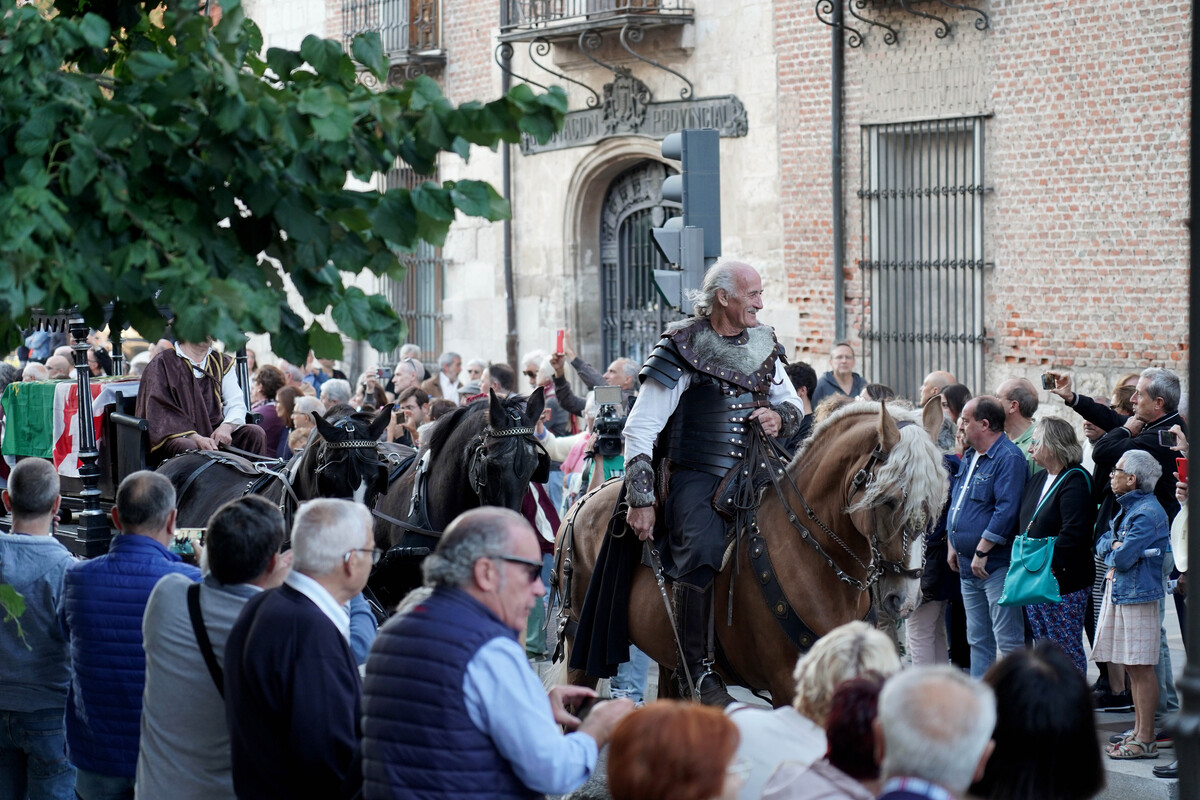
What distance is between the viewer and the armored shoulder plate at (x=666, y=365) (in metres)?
7.30

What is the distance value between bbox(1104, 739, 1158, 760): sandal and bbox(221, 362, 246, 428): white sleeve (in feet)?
20.6

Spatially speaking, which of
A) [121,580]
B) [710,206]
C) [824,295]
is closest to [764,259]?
[824,295]

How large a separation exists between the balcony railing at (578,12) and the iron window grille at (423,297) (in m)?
3.36

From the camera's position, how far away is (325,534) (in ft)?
15.3

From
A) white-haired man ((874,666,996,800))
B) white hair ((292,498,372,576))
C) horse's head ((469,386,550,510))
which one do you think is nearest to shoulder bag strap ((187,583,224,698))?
white hair ((292,498,372,576))

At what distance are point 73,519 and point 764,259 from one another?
8.93 m

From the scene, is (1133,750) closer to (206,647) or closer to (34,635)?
(206,647)

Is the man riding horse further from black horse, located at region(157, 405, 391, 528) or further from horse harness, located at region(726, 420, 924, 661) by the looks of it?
black horse, located at region(157, 405, 391, 528)

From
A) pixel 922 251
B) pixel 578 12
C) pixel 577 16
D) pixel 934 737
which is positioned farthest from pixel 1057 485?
pixel 578 12

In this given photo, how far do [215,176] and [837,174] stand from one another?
1323 centimetres

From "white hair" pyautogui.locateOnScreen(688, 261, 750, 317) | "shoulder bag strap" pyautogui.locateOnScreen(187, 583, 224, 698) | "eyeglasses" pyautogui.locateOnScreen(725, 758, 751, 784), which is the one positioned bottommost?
"eyeglasses" pyautogui.locateOnScreen(725, 758, 751, 784)

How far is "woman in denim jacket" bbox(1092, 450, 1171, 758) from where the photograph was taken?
846 cm

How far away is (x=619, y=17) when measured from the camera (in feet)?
59.6

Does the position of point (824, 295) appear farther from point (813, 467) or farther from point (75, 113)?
point (75, 113)
